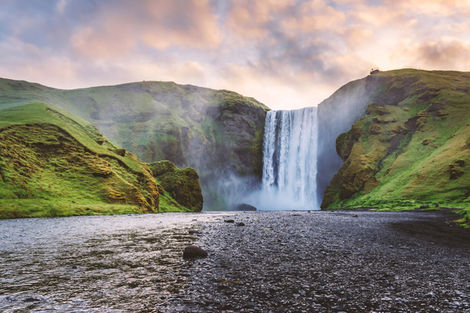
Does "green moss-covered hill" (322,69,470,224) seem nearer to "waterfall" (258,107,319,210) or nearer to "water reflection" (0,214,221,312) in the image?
"waterfall" (258,107,319,210)

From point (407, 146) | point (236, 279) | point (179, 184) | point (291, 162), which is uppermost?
point (407, 146)

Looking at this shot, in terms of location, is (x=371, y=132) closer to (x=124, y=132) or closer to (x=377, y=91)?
(x=377, y=91)

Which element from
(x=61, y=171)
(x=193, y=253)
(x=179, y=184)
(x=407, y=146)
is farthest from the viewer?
(x=179, y=184)

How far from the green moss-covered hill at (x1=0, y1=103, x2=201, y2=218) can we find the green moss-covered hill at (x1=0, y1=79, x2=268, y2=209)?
50.0 meters

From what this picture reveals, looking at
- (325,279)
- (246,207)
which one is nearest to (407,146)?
(246,207)

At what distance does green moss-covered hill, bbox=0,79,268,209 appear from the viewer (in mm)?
117250

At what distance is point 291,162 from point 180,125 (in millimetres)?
59389

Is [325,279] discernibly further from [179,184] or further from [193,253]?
[179,184]

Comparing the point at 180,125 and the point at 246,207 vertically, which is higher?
the point at 180,125

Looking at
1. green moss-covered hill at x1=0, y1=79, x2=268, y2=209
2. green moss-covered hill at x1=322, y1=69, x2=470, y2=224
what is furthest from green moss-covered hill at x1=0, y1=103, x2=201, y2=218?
green moss-covered hill at x1=322, y1=69, x2=470, y2=224

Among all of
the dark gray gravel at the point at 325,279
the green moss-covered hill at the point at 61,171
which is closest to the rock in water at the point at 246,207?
the green moss-covered hill at the point at 61,171

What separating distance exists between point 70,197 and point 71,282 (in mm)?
40886

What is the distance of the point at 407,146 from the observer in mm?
73688

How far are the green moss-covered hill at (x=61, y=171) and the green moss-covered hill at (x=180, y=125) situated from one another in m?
50.0
